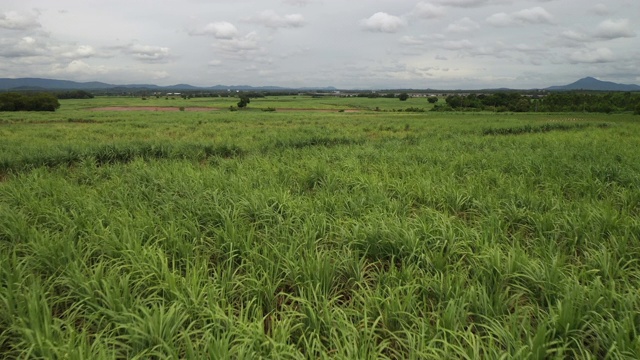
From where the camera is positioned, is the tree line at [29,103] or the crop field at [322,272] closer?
the crop field at [322,272]

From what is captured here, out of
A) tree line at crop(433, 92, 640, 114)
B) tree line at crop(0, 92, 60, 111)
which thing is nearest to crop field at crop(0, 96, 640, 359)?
tree line at crop(0, 92, 60, 111)

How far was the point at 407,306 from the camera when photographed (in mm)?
2834

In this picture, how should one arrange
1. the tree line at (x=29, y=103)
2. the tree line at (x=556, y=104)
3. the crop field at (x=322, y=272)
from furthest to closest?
the tree line at (x=556, y=104) → the tree line at (x=29, y=103) → the crop field at (x=322, y=272)

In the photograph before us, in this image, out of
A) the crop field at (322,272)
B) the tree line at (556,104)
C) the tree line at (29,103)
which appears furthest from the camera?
the tree line at (556,104)

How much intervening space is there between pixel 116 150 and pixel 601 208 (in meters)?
13.9

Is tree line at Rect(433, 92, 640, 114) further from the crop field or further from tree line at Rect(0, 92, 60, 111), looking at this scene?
the crop field

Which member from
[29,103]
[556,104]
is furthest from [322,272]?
[556,104]

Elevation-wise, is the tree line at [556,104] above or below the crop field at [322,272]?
above

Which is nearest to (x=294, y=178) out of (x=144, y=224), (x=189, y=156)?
(x=144, y=224)

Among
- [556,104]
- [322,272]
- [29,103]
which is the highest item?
[556,104]

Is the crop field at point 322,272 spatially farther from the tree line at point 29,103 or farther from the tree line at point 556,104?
the tree line at point 556,104

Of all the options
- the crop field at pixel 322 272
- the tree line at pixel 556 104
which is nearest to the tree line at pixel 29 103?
the crop field at pixel 322 272

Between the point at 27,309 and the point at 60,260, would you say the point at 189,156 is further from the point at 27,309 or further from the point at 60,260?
the point at 27,309

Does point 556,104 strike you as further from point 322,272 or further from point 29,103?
point 29,103
